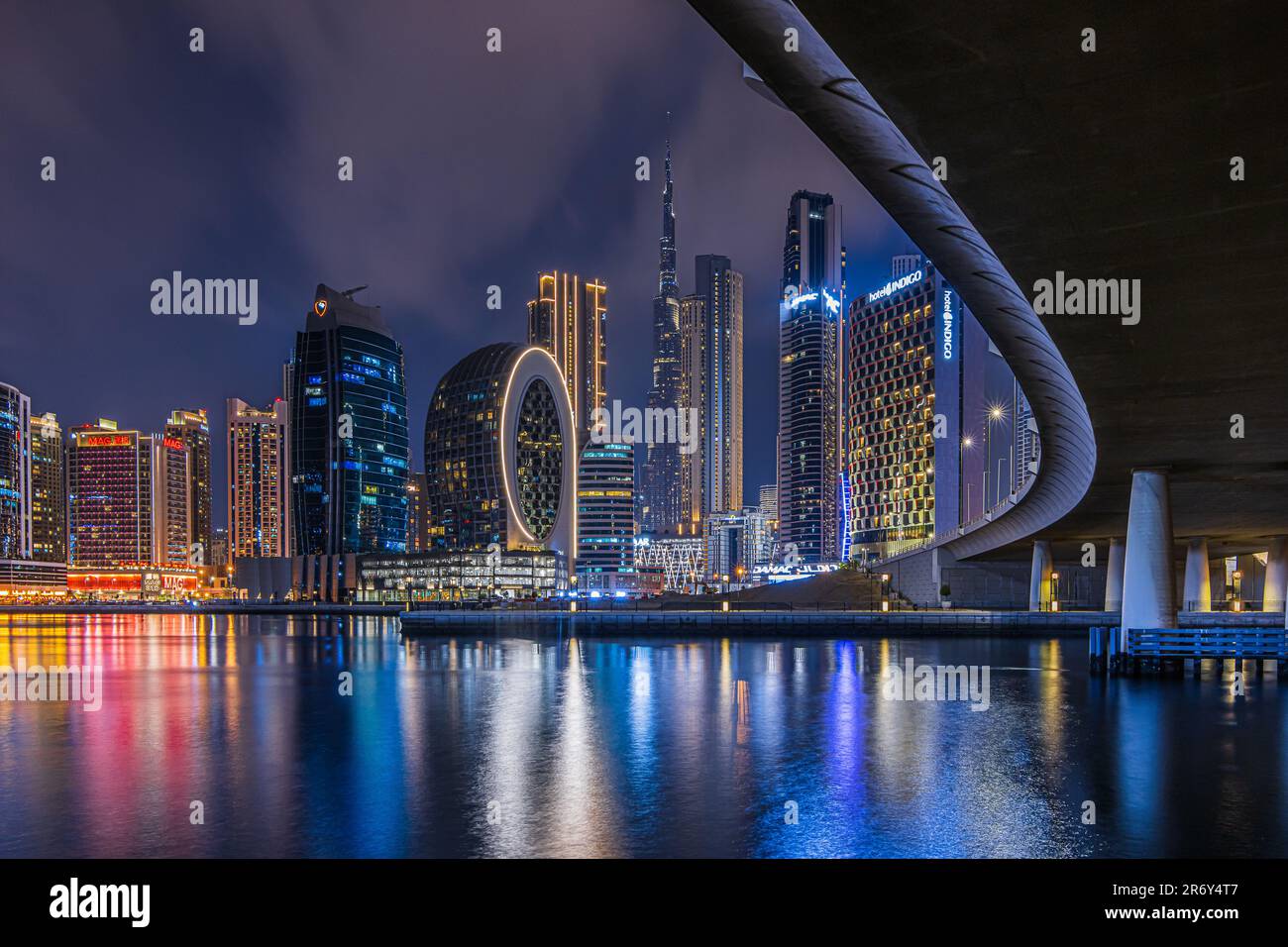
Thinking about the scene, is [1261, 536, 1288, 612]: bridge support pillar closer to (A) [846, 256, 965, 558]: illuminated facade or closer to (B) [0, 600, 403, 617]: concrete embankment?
(A) [846, 256, 965, 558]: illuminated facade

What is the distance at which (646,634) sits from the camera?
8125 centimetres

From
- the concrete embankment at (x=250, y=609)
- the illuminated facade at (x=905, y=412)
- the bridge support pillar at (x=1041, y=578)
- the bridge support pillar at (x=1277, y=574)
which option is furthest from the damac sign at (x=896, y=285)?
the concrete embankment at (x=250, y=609)

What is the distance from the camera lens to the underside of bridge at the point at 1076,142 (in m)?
9.59

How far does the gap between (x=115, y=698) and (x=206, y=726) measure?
10921 mm

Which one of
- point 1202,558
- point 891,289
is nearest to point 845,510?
point 891,289

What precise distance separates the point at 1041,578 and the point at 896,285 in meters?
109

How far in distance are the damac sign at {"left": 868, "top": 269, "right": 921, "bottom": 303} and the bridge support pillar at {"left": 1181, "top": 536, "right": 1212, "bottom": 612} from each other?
365 feet

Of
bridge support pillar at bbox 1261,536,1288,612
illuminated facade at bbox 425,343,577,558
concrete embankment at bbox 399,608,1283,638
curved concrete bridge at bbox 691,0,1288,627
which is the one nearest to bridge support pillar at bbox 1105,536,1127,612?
concrete embankment at bbox 399,608,1283,638

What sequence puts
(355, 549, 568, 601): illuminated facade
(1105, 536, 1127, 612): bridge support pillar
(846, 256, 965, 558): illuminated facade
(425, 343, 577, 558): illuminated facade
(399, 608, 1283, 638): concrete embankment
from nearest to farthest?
(399, 608, 1283, 638): concrete embankment → (1105, 536, 1127, 612): bridge support pillar → (846, 256, 965, 558): illuminated facade → (355, 549, 568, 601): illuminated facade → (425, 343, 577, 558): illuminated facade

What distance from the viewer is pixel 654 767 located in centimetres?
2331

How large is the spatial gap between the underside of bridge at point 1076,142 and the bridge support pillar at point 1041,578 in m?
72.1

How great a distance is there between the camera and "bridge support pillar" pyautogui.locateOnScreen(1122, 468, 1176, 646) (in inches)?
1654
